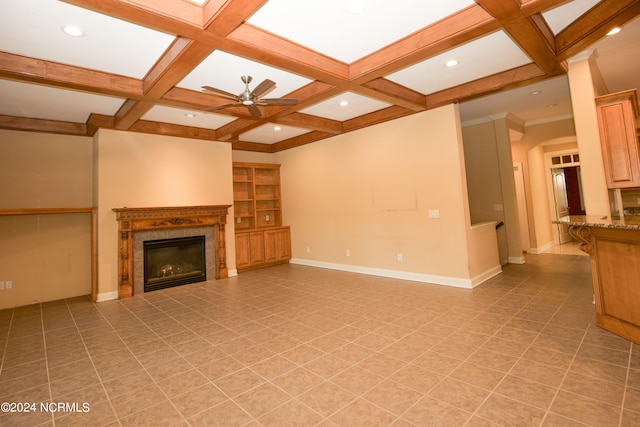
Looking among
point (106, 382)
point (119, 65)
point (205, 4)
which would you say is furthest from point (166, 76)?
point (106, 382)

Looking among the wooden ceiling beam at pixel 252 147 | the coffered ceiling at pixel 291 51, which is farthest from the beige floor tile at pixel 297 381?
the wooden ceiling beam at pixel 252 147

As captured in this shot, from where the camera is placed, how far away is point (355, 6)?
249cm

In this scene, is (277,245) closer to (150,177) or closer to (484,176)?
(150,177)

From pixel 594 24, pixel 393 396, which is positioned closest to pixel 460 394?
pixel 393 396

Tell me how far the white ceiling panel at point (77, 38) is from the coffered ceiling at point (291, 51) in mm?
10

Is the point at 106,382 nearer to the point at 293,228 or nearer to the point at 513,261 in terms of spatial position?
the point at 293,228

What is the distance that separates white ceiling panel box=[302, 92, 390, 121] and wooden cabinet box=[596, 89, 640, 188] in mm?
2825

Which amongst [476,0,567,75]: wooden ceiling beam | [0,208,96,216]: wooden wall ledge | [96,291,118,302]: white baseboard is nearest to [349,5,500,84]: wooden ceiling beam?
[476,0,567,75]: wooden ceiling beam

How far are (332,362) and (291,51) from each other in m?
2.97

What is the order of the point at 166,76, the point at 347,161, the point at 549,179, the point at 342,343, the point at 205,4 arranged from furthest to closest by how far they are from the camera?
1. the point at 549,179
2. the point at 347,161
3. the point at 166,76
4. the point at 342,343
5. the point at 205,4

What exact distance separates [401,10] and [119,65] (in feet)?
10.1

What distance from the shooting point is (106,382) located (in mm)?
2371

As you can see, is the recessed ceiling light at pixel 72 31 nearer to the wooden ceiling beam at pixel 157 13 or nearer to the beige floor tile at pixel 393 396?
the wooden ceiling beam at pixel 157 13

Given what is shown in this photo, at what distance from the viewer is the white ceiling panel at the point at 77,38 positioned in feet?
7.97
